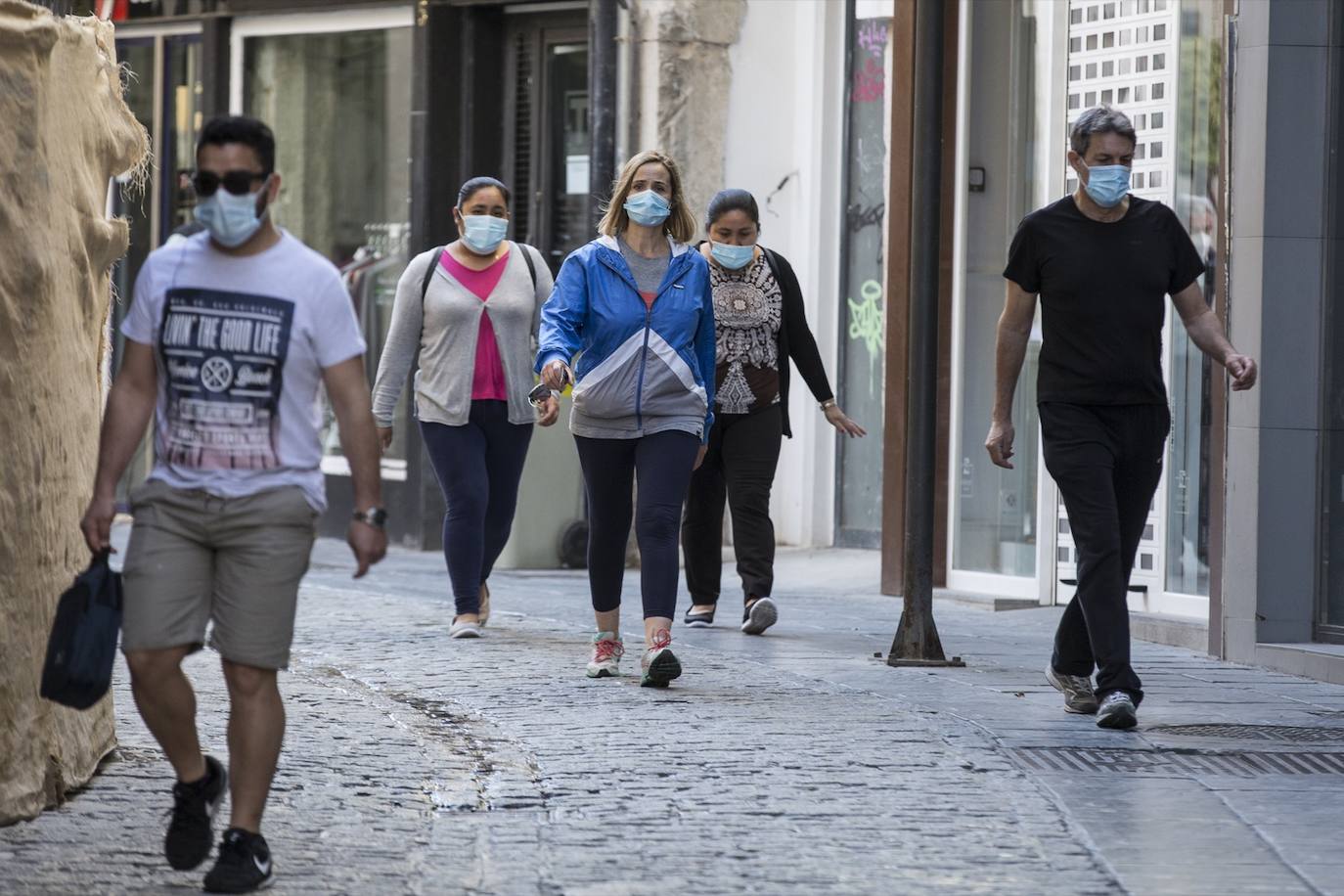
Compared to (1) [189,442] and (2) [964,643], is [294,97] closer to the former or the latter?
(2) [964,643]

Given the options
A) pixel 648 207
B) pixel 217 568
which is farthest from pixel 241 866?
pixel 648 207

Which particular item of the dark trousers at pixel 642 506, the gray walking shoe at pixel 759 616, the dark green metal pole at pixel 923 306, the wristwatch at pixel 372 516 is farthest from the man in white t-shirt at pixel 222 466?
the gray walking shoe at pixel 759 616

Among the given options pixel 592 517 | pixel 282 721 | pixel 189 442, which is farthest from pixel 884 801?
pixel 592 517

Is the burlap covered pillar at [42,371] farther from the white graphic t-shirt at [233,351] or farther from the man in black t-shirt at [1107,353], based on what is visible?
the man in black t-shirt at [1107,353]

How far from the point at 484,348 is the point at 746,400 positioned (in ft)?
3.71

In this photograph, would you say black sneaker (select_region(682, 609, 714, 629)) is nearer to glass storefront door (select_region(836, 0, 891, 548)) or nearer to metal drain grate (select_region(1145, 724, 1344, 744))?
metal drain grate (select_region(1145, 724, 1344, 744))

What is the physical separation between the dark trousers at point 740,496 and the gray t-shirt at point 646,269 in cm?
175

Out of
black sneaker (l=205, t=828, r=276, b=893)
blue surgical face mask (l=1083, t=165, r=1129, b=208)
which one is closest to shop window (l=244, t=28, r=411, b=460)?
blue surgical face mask (l=1083, t=165, r=1129, b=208)

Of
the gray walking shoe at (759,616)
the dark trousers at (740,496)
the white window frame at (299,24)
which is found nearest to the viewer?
the gray walking shoe at (759,616)

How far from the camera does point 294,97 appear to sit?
15.9 meters

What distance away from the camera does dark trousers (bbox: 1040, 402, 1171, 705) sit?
23.5 feet

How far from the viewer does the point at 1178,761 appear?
21.6ft

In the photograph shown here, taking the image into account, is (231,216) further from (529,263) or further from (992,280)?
(992,280)

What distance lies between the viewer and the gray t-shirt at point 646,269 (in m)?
8.09
